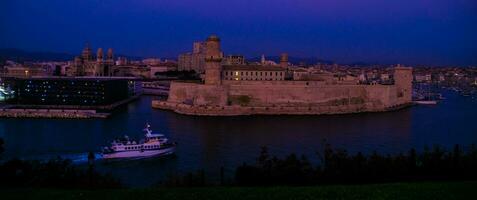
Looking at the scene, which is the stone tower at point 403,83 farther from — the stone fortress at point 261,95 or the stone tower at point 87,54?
the stone tower at point 87,54

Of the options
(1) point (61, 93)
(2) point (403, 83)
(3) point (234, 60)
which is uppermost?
(3) point (234, 60)

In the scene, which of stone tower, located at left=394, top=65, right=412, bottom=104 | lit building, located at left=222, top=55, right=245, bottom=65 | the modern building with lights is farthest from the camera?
lit building, located at left=222, top=55, right=245, bottom=65

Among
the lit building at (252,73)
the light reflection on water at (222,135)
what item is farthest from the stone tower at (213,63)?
the light reflection on water at (222,135)

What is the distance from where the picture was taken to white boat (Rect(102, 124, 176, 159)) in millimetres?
7164

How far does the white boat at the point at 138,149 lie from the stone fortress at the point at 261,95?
6.19 meters

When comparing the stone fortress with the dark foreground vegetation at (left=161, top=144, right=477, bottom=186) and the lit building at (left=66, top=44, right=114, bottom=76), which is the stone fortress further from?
the lit building at (left=66, top=44, right=114, bottom=76)

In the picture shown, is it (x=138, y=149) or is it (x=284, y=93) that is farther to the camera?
(x=284, y=93)

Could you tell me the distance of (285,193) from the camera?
2.59m

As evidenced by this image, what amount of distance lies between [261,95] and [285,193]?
12.2 m

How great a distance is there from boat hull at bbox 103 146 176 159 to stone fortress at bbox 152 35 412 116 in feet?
20.4

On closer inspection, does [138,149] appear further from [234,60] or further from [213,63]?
[234,60]

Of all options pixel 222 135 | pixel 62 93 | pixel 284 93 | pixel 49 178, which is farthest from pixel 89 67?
pixel 49 178

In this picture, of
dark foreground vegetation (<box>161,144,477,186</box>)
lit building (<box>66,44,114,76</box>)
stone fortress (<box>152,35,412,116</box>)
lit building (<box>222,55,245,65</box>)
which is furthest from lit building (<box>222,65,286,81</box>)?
dark foreground vegetation (<box>161,144,477,186</box>)

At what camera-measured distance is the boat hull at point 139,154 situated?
7.15m
